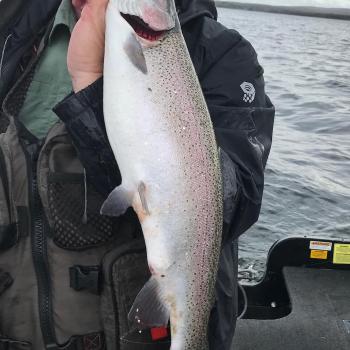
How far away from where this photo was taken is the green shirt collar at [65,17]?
2.29 m

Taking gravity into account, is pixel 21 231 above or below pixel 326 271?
above

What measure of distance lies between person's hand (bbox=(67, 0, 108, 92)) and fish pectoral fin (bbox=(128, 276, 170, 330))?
2.49 feet

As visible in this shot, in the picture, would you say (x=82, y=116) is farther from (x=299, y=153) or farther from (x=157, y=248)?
(x=299, y=153)

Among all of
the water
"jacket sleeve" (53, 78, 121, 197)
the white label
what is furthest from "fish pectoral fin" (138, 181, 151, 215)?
the water

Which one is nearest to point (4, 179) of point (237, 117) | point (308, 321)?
point (237, 117)

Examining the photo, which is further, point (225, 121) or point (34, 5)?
point (34, 5)

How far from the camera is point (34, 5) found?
7.84 ft

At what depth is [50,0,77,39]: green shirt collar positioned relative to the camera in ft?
7.52

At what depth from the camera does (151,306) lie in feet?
6.39

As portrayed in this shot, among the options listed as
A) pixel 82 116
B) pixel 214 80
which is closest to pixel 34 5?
pixel 82 116

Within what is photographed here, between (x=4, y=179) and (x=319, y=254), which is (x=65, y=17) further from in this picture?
(x=319, y=254)

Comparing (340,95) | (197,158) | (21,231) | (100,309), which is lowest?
(340,95)

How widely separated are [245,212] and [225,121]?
0.37 m

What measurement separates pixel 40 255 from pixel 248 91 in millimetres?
1062
